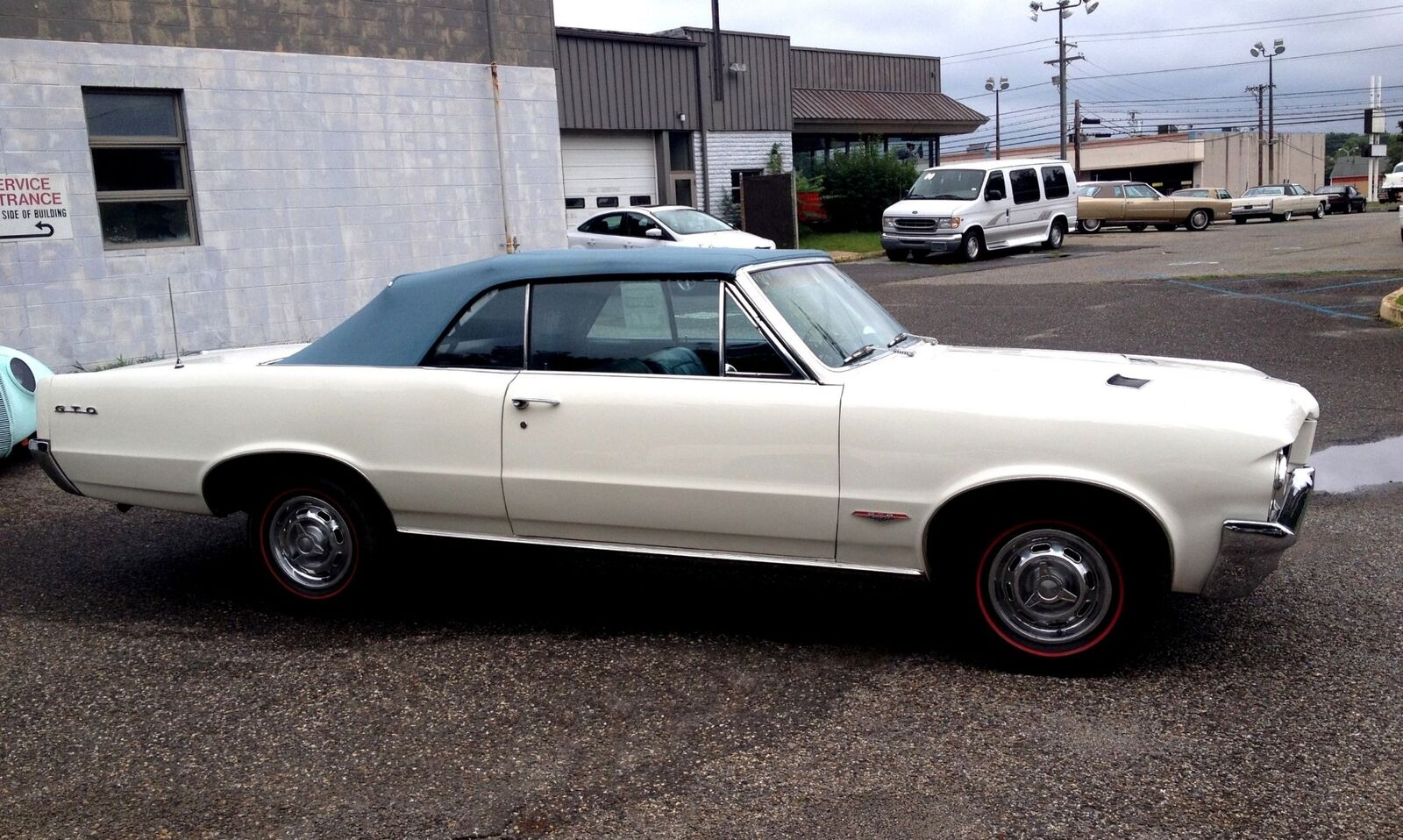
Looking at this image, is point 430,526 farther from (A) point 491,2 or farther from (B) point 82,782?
(A) point 491,2

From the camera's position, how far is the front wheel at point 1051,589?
165 inches

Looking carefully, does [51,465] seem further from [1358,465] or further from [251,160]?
[251,160]

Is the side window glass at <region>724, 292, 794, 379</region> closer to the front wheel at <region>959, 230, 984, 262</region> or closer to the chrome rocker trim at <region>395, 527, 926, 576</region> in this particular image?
the chrome rocker trim at <region>395, 527, 926, 576</region>

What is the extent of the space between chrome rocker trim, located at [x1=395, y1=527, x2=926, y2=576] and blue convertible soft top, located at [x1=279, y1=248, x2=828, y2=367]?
0.73 m

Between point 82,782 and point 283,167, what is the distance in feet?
35.2

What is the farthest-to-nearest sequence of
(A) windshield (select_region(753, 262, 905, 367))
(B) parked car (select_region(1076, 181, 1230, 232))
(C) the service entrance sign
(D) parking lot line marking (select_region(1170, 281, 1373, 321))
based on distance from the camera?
(B) parked car (select_region(1076, 181, 1230, 232)) → (D) parking lot line marking (select_region(1170, 281, 1373, 321)) → (C) the service entrance sign → (A) windshield (select_region(753, 262, 905, 367))

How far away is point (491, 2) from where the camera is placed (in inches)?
587

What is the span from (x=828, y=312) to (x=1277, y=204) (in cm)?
4113

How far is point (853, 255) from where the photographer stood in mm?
26500

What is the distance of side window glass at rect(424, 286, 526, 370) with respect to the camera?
4887 mm

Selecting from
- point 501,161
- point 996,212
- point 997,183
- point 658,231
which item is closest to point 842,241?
point 997,183

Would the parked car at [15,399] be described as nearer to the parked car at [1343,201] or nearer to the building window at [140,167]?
the building window at [140,167]

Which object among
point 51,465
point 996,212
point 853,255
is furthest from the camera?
point 853,255

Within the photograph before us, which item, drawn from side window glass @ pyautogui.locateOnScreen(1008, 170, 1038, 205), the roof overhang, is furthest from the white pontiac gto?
the roof overhang
